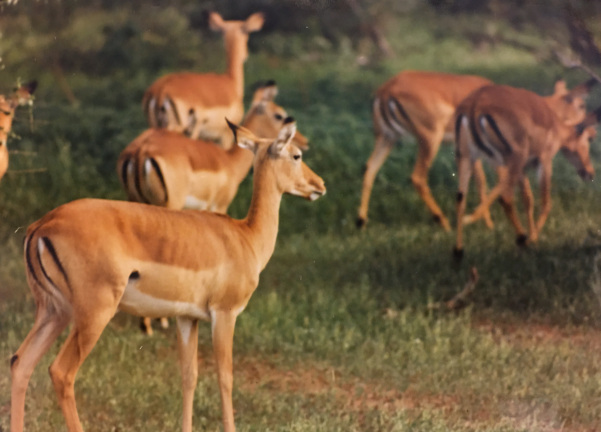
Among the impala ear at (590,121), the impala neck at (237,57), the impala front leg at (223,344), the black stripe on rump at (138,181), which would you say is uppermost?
the impala neck at (237,57)

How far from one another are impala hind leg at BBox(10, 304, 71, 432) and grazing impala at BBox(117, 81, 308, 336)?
1.31m

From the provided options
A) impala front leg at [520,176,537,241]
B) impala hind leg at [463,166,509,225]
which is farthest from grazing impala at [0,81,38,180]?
impala front leg at [520,176,537,241]

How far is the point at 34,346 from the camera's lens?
12.1 ft

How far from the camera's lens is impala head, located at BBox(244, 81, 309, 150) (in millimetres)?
5160

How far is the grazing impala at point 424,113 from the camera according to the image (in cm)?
539

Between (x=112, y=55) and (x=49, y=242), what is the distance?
203 cm

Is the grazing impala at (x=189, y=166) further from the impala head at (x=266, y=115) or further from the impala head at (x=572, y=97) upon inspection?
the impala head at (x=572, y=97)

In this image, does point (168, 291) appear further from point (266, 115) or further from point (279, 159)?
point (266, 115)

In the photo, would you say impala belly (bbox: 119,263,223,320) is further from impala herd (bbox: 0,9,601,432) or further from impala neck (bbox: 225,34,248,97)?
impala neck (bbox: 225,34,248,97)

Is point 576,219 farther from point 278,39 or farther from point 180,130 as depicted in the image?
point 180,130

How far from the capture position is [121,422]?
4.30 m

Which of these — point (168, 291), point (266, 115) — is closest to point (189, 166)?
point (266, 115)

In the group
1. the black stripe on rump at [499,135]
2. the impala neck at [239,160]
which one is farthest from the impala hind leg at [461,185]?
the impala neck at [239,160]

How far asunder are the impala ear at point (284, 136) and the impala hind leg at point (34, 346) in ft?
3.41
